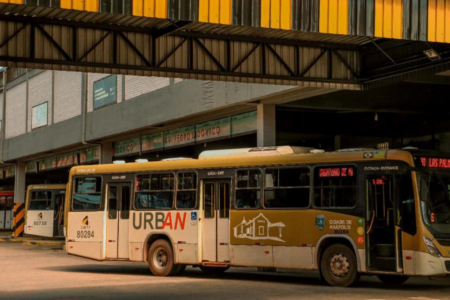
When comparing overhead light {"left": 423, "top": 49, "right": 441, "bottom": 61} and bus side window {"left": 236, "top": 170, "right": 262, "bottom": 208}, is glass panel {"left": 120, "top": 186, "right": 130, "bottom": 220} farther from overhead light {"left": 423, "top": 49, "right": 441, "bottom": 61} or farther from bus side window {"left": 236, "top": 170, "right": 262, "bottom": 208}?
overhead light {"left": 423, "top": 49, "right": 441, "bottom": 61}

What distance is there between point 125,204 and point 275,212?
487 centimetres

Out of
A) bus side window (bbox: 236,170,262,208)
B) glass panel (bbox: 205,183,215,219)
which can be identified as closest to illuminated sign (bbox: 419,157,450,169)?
bus side window (bbox: 236,170,262,208)

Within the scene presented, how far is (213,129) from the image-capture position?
2877cm

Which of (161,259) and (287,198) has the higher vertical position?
(287,198)

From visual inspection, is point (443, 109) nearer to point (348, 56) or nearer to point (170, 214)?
point (348, 56)

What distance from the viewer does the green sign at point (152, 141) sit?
3297 centimetres

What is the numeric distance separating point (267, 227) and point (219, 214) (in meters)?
1.55

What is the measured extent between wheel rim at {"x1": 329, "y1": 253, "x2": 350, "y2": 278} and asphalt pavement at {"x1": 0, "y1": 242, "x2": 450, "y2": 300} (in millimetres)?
397

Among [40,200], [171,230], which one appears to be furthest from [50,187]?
[171,230]

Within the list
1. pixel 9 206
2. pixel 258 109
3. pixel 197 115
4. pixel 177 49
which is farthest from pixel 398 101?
pixel 9 206

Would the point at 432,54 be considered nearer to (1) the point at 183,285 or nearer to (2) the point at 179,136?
(1) the point at 183,285

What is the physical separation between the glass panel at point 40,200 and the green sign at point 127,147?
842 cm

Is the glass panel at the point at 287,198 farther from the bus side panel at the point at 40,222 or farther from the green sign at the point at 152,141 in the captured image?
the bus side panel at the point at 40,222

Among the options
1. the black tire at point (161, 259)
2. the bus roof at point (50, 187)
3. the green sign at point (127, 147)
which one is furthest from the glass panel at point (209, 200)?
the bus roof at point (50, 187)
